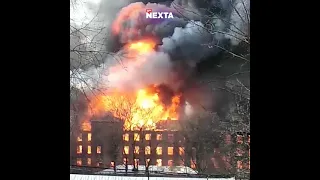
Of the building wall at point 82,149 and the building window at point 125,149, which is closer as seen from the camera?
the building wall at point 82,149

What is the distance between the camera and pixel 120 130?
328 cm

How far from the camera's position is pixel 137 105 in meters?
3.23

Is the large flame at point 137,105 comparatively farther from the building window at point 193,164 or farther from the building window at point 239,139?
the building window at point 239,139

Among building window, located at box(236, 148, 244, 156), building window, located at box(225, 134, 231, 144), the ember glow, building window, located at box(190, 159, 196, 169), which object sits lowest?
building window, located at box(190, 159, 196, 169)

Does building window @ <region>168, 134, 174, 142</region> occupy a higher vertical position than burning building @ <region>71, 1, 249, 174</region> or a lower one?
lower

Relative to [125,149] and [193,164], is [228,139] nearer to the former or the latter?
[193,164]

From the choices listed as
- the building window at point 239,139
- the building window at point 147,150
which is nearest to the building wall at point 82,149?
the building window at point 147,150

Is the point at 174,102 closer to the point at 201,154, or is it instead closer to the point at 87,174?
the point at 201,154

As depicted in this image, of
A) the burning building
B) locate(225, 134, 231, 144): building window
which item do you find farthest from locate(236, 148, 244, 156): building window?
the burning building

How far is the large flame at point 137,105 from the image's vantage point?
306 centimetres

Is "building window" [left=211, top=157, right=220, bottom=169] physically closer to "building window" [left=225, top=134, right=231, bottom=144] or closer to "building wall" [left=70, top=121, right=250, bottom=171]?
"building wall" [left=70, top=121, right=250, bottom=171]

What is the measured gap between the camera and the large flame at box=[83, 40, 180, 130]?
306 cm
